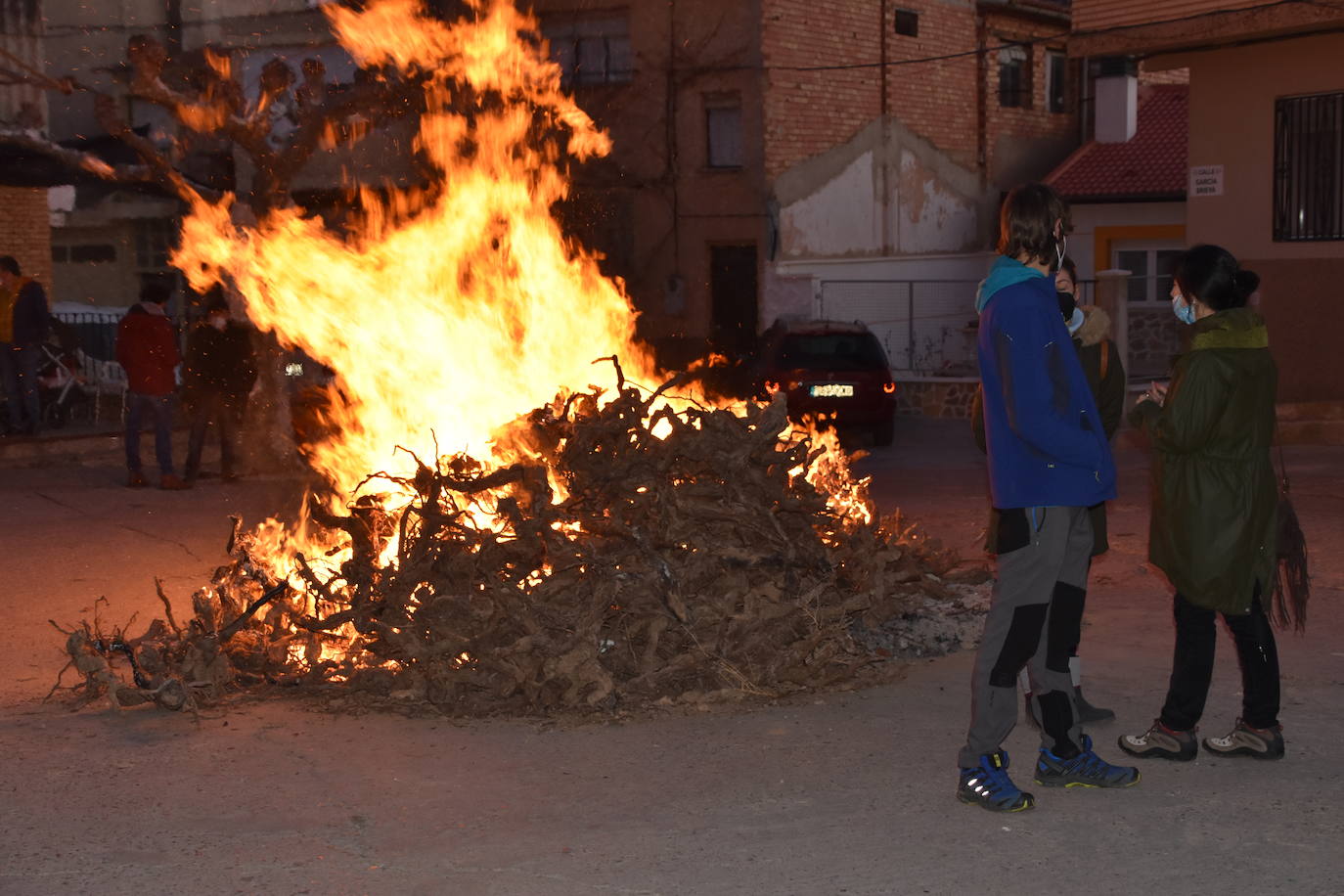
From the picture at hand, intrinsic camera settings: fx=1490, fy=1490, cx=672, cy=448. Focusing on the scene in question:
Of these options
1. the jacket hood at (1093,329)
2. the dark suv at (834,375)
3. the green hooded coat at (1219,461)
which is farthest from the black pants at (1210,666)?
the dark suv at (834,375)

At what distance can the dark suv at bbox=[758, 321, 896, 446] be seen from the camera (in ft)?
62.3

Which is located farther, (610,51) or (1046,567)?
(610,51)

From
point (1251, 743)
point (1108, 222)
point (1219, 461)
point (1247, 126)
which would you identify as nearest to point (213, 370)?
point (1219, 461)

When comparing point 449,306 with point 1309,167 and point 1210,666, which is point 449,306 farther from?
point 1309,167

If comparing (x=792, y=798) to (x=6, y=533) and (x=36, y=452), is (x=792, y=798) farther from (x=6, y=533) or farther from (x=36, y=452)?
(x=36, y=452)

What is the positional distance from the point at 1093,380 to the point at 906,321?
23.7 metres

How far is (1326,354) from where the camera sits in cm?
1836

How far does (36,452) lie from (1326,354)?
1538 centimetres

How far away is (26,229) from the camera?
22766 mm

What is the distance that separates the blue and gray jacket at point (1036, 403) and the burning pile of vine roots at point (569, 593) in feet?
6.22

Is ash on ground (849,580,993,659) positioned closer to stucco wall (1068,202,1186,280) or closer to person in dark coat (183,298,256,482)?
person in dark coat (183,298,256,482)

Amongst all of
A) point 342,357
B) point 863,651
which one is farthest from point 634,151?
point 863,651

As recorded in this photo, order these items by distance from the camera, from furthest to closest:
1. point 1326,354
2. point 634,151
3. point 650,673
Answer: point 634,151, point 1326,354, point 650,673

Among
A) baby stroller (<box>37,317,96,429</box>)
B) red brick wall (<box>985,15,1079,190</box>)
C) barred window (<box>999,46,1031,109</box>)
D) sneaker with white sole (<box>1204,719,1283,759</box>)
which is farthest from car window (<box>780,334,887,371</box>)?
barred window (<box>999,46,1031,109</box>)
